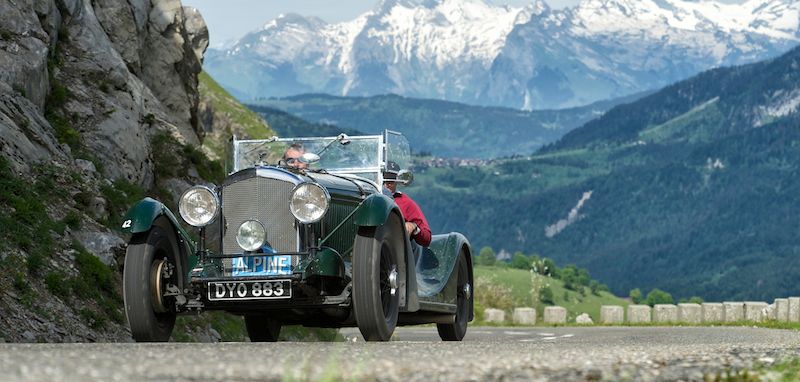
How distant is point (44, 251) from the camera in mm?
12789

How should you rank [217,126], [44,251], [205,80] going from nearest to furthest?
1. [44,251]
2. [217,126]
3. [205,80]

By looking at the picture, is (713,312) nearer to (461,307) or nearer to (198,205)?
(461,307)

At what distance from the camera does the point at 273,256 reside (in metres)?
10.2

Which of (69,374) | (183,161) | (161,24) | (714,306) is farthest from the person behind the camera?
(714,306)

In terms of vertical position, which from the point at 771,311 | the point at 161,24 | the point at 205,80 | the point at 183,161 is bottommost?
the point at 771,311

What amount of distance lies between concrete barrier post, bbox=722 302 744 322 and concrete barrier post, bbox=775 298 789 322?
4.16 ft

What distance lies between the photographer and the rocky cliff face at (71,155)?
12210mm

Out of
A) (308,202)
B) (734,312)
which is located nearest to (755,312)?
(734,312)

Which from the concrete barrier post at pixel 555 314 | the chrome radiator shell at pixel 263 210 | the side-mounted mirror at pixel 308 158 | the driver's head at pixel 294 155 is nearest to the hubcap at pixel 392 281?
the chrome radiator shell at pixel 263 210

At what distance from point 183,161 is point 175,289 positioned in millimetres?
9953

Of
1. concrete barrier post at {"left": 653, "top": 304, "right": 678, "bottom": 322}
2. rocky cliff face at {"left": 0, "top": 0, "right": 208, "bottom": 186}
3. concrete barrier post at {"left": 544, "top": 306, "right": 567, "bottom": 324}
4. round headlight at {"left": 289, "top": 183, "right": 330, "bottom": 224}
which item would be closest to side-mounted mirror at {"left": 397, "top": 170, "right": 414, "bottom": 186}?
round headlight at {"left": 289, "top": 183, "right": 330, "bottom": 224}

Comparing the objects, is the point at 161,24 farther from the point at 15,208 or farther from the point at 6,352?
the point at 6,352

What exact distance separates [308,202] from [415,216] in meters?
2.65

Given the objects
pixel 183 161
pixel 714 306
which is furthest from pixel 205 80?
pixel 183 161
